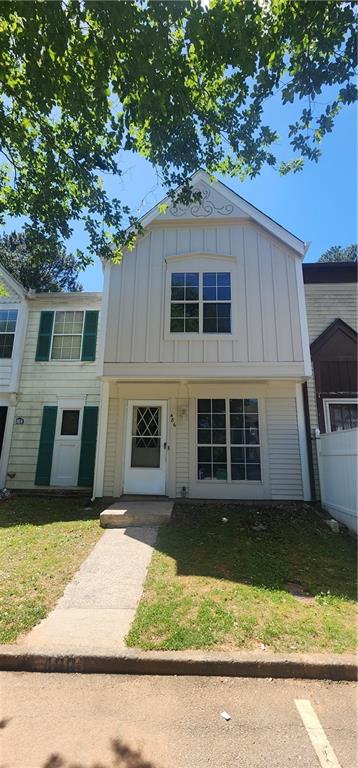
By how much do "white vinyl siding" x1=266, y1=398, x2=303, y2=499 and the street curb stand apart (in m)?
5.35

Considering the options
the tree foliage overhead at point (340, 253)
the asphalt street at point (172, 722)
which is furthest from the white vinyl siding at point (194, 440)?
the tree foliage overhead at point (340, 253)

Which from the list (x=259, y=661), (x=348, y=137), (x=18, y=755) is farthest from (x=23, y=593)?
(x=348, y=137)

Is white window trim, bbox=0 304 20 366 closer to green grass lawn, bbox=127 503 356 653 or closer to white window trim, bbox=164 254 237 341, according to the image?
white window trim, bbox=164 254 237 341

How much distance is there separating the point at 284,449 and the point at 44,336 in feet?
24.4

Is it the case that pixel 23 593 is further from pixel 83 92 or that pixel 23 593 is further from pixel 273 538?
pixel 83 92

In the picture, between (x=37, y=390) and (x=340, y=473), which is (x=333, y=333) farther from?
(x=37, y=390)

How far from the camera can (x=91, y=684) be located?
2740 millimetres

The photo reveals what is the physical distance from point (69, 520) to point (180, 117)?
21.8 feet

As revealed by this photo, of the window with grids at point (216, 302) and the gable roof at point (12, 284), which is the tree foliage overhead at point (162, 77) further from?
the gable roof at point (12, 284)

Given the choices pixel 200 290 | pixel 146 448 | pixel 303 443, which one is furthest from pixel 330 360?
pixel 146 448

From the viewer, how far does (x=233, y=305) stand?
27.6 ft

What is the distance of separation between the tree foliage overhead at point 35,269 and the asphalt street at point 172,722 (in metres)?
20.3

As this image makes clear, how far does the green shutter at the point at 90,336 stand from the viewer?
10.6m

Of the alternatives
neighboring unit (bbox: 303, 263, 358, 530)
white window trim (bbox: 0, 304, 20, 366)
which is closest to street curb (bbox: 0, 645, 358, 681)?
neighboring unit (bbox: 303, 263, 358, 530)
